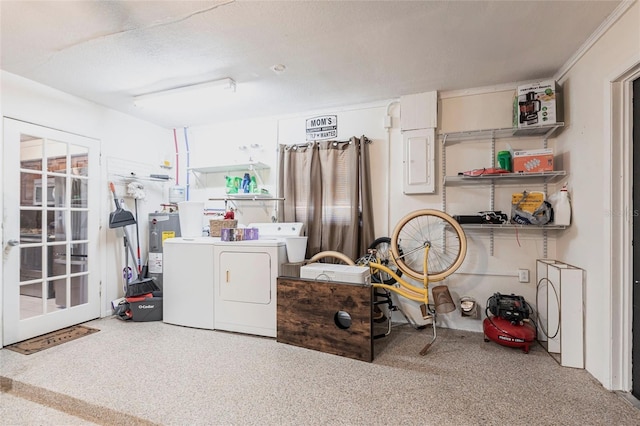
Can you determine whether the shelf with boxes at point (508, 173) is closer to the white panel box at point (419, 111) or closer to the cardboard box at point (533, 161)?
the cardboard box at point (533, 161)

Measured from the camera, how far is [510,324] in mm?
2543

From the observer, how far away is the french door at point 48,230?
2660 mm

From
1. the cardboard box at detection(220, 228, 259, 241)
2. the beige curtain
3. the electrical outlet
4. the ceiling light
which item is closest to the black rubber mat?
the cardboard box at detection(220, 228, 259, 241)

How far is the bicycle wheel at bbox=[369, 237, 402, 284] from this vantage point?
2.98 m

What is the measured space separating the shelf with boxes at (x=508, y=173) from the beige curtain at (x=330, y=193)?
0.89 meters

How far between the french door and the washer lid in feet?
6.31

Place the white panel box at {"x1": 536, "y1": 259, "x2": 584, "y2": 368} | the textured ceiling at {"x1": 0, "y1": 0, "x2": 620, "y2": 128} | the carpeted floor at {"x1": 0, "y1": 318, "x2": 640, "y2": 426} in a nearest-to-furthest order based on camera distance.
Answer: the carpeted floor at {"x1": 0, "y1": 318, "x2": 640, "y2": 426} → the textured ceiling at {"x1": 0, "y1": 0, "x2": 620, "y2": 128} → the white panel box at {"x1": 536, "y1": 259, "x2": 584, "y2": 368}

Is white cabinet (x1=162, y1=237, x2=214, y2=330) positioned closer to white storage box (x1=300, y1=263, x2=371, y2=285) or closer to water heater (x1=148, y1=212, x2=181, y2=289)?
water heater (x1=148, y1=212, x2=181, y2=289)

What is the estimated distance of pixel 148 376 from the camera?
2.12 m

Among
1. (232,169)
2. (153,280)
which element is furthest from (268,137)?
(153,280)

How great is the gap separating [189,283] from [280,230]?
45.1 inches

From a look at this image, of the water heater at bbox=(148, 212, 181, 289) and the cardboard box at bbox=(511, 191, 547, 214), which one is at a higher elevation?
the cardboard box at bbox=(511, 191, 547, 214)

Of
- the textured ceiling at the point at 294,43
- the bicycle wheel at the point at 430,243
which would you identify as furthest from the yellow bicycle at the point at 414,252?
the textured ceiling at the point at 294,43

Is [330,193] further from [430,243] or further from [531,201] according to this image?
[531,201]
